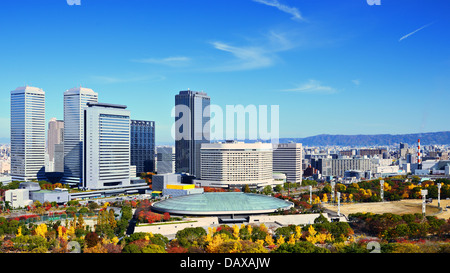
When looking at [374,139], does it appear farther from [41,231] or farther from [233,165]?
[41,231]

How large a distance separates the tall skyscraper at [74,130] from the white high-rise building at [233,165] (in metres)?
15.3

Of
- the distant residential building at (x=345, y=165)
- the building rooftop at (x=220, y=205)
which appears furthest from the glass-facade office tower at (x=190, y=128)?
the building rooftop at (x=220, y=205)

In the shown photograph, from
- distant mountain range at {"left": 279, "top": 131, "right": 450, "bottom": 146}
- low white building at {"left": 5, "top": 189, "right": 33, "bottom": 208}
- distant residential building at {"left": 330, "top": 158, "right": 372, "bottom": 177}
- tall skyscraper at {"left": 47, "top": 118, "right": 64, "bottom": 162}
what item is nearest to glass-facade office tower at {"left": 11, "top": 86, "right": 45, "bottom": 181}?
low white building at {"left": 5, "top": 189, "right": 33, "bottom": 208}

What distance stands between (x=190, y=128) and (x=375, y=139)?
11935 centimetres

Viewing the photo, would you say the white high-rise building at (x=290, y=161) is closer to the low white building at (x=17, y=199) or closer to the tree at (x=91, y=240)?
the low white building at (x=17, y=199)

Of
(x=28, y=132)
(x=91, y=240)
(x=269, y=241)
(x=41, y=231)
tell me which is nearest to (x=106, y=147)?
(x=28, y=132)

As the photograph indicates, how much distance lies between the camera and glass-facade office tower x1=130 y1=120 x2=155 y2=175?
66.8m

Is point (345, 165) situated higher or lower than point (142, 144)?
lower

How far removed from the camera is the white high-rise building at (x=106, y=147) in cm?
4669

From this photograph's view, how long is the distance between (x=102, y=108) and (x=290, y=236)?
3074 centimetres

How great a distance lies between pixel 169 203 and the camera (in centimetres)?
3312

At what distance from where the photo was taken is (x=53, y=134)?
8625 centimetres
